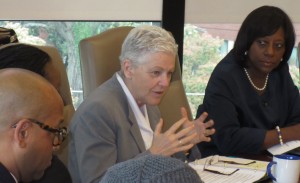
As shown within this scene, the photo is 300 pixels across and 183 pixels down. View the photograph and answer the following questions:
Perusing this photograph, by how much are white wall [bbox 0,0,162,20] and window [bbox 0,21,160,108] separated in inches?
3.5

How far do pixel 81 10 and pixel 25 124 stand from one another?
6.34 feet

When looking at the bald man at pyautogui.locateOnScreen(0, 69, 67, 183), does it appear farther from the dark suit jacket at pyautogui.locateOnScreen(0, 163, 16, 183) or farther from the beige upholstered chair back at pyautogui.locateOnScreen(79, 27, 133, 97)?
the beige upholstered chair back at pyautogui.locateOnScreen(79, 27, 133, 97)

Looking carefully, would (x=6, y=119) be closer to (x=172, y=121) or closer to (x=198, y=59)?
(x=172, y=121)

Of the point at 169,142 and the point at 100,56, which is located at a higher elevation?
the point at 100,56

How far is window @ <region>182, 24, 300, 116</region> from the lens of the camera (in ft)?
10.8

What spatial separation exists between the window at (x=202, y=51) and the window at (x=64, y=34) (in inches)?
12.0

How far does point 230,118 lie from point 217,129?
8 centimetres

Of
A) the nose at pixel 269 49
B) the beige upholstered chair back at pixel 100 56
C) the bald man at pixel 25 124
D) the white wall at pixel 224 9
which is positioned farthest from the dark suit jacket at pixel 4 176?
the white wall at pixel 224 9

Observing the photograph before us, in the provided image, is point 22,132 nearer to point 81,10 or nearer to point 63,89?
point 63,89

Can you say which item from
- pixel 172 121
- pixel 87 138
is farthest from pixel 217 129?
pixel 87 138

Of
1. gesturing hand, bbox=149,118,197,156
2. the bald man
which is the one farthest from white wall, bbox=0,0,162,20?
the bald man

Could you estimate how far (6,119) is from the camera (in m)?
1.15

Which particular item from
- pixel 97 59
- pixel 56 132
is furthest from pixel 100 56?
pixel 56 132

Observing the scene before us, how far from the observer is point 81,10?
118 inches
